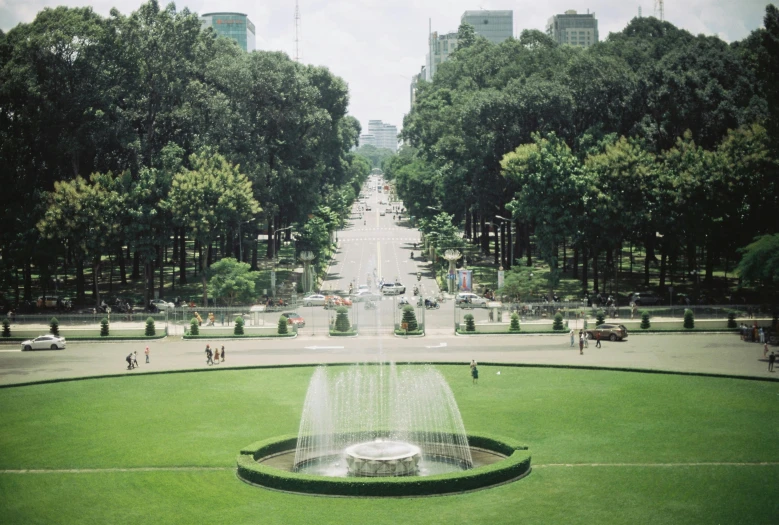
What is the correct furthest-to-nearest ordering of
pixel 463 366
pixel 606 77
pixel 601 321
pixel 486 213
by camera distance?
pixel 486 213
pixel 606 77
pixel 601 321
pixel 463 366

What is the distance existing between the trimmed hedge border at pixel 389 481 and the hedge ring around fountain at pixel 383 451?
39mm

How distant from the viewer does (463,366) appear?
64.6m

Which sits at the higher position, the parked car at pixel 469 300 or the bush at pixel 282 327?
the parked car at pixel 469 300

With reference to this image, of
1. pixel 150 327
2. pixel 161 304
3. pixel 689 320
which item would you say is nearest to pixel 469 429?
pixel 689 320

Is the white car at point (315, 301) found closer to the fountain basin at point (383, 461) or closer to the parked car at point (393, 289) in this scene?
the parked car at point (393, 289)

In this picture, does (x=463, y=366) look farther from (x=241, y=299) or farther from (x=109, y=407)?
(x=241, y=299)

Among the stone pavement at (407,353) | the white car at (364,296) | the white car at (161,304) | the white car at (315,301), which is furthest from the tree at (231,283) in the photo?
the white car at (364,296)

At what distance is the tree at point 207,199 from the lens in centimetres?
9781

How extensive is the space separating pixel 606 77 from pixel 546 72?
20.9m

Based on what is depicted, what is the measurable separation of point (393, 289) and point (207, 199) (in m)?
24.9

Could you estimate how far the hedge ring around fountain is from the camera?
117ft

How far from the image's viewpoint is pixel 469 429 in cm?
4494

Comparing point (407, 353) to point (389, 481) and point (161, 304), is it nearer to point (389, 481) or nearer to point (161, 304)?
point (389, 481)

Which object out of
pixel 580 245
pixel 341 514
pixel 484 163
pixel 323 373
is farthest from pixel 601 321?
pixel 341 514
